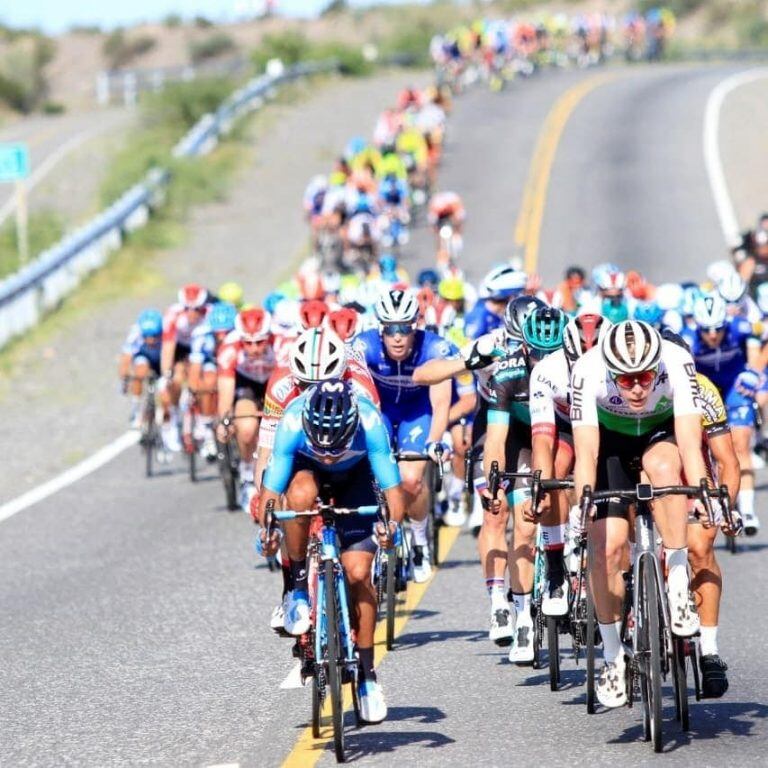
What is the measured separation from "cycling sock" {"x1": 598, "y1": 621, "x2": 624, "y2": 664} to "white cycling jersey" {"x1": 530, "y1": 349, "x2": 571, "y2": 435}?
1.25 meters

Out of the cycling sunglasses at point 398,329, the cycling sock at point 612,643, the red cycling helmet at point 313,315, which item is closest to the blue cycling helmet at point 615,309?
→ the red cycling helmet at point 313,315

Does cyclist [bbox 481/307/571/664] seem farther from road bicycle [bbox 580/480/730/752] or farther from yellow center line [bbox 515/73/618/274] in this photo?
yellow center line [bbox 515/73/618/274]

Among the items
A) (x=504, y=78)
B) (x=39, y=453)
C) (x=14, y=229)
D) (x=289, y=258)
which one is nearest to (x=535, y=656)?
(x=39, y=453)

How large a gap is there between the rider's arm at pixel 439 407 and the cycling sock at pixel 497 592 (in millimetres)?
1530

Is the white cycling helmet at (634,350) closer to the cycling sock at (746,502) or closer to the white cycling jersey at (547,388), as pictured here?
the white cycling jersey at (547,388)

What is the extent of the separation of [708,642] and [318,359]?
2.31 m

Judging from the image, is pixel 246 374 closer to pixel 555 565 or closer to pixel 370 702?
pixel 555 565

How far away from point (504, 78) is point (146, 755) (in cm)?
5237

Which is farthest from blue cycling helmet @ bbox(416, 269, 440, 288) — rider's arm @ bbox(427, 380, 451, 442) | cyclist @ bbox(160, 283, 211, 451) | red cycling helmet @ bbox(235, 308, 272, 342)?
rider's arm @ bbox(427, 380, 451, 442)

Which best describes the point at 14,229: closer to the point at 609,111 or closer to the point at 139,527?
the point at 609,111

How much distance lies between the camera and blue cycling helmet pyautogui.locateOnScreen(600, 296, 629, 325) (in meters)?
17.0

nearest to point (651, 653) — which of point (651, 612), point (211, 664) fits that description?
point (651, 612)

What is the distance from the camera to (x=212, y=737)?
9508mm

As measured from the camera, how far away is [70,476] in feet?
66.9
